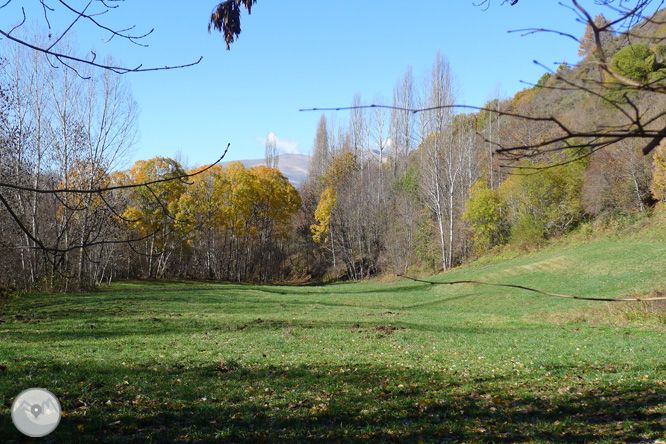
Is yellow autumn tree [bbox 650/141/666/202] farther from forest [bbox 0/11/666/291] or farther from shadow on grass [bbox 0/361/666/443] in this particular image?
shadow on grass [bbox 0/361/666/443]

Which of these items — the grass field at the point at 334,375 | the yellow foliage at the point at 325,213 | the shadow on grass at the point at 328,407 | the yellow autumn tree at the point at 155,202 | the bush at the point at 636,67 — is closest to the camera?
the bush at the point at 636,67

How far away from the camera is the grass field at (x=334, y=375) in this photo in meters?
4.77

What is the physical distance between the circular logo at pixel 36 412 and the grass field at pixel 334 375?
0.11 m

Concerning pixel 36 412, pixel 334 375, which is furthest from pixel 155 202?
pixel 36 412

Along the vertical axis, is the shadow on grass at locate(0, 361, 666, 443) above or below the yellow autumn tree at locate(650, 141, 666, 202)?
below

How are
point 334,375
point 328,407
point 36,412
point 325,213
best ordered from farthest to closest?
point 325,213 < point 334,375 < point 328,407 < point 36,412

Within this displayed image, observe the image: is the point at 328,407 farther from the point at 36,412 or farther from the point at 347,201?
the point at 347,201

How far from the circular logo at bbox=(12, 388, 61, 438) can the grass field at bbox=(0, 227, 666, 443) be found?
0.11 meters

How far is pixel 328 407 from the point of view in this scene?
18.1 feet

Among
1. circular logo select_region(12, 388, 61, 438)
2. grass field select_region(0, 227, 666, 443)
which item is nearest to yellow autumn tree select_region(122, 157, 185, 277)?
grass field select_region(0, 227, 666, 443)

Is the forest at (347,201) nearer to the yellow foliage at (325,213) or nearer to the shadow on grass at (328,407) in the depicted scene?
the yellow foliage at (325,213)

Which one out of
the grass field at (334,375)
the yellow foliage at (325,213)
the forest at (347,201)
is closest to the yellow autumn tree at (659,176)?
the forest at (347,201)

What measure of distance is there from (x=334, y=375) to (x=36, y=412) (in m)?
4.19

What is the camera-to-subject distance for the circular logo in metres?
4.48
